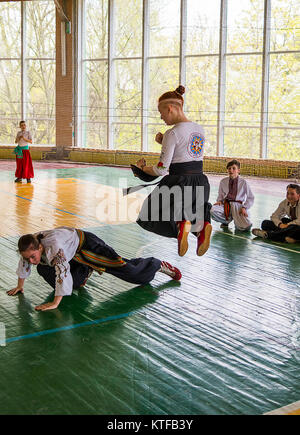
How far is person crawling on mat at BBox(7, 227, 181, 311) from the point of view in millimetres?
3662

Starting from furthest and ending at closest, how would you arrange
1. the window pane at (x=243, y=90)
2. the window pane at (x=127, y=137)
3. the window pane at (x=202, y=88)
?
the window pane at (x=127, y=137) → the window pane at (x=202, y=88) → the window pane at (x=243, y=90)

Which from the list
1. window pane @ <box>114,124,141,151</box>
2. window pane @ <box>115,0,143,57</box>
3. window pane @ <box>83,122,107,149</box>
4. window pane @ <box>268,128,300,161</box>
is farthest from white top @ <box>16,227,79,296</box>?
window pane @ <box>83,122,107,149</box>

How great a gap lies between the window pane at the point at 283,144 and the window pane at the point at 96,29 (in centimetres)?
644

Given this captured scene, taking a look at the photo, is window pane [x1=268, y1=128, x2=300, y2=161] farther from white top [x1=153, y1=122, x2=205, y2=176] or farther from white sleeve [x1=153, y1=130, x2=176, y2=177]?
white sleeve [x1=153, y1=130, x2=176, y2=177]

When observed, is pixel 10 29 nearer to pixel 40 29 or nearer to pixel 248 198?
pixel 40 29

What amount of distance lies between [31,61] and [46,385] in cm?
1688

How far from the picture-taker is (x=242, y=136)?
14.6 meters

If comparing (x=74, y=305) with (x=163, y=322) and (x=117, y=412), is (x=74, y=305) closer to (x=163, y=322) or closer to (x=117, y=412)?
(x=163, y=322)

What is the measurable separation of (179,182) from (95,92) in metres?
14.0

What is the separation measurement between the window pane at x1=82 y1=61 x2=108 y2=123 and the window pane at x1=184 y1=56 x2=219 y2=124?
3137 mm

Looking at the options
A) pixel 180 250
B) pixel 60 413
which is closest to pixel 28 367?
pixel 60 413

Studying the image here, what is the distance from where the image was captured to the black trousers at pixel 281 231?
6.17 meters

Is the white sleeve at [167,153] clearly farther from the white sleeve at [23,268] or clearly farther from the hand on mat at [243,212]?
the hand on mat at [243,212]

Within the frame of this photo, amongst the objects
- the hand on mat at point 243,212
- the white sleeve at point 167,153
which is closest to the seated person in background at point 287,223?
the hand on mat at point 243,212
